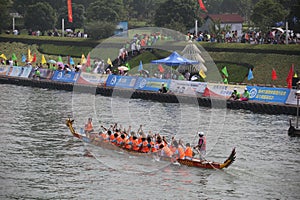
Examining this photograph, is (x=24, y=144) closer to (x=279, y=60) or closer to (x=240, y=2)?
(x=279, y=60)

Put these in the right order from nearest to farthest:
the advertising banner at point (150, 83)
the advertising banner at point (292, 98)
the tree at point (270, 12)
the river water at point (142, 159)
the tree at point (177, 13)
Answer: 1. the river water at point (142, 159)
2. the advertising banner at point (292, 98)
3. the advertising banner at point (150, 83)
4. the tree at point (270, 12)
5. the tree at point (177, 13)

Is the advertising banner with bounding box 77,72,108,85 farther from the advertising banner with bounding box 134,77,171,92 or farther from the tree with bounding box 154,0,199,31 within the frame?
the tree with bounding box 154,0,199,31

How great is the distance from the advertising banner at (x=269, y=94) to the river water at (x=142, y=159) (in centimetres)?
220

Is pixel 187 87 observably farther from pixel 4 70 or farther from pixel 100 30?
pixel 100 30

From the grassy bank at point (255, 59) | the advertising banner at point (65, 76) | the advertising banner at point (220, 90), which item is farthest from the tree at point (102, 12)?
the advertising banner at point (220, 90)

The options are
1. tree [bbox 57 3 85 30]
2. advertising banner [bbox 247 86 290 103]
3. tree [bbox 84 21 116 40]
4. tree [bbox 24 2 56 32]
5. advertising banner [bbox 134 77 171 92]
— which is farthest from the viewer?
tree [bbox 57 3 85 30]

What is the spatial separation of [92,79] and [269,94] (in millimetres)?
22739

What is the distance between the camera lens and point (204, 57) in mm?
77750

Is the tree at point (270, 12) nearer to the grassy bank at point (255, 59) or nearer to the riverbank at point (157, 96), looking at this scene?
the grassy bank at point (255, 59)

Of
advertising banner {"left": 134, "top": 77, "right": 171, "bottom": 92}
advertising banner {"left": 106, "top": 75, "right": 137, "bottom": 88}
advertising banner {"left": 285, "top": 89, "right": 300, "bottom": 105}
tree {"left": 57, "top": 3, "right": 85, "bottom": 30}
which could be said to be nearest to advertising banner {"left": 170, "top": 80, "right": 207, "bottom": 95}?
advertising banner {"left": 134, "top": 77, "right": 171, "bottom": 92}

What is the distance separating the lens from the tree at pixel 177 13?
99.6 metres

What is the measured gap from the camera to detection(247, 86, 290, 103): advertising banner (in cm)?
5911

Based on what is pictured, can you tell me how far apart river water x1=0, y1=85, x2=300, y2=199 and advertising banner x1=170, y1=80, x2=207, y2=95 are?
2.21m

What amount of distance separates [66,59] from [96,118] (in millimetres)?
39140
